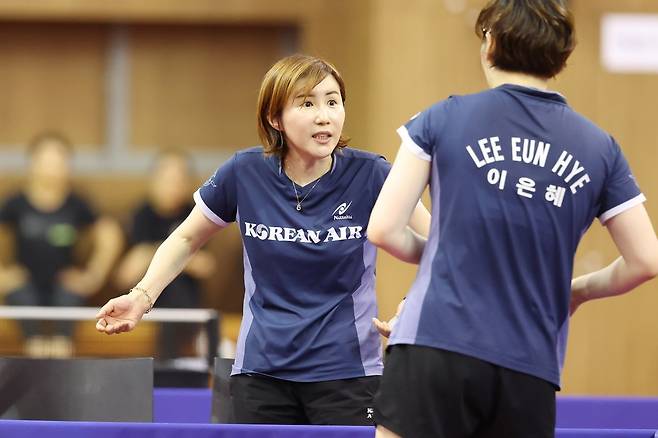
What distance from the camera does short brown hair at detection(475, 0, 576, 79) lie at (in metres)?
2.42

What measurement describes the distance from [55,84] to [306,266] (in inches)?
278

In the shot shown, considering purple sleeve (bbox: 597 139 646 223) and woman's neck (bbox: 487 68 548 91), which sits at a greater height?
woman's neck (bbox: 487 68 548 91)

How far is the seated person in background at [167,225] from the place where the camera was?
8.40 meters

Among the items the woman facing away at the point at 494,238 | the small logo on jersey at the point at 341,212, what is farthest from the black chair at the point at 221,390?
the woman facing away at the point at 494,238

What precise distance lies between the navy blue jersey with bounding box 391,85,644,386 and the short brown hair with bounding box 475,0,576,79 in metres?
0.06

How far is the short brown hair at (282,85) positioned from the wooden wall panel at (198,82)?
6.50 meters

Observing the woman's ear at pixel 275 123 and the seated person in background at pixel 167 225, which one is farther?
the seated person in background at pixel 167 225

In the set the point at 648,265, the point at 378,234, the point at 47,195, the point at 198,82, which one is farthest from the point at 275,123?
the point at 198,82

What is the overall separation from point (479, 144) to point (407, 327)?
40cm

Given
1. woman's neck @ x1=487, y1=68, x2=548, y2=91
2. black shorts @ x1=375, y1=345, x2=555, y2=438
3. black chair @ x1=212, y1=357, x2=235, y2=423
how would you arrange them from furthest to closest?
black chair @ x1=212, y1=357, x2=235, y2=423, woman's neck @ x1=487, y1=68, x2=548, y2=91, black shorts @ x1=375, y1=345, x2=555, y2=438

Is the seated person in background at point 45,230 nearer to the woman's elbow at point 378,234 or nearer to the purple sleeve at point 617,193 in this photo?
the woman's elbow at point 378,234

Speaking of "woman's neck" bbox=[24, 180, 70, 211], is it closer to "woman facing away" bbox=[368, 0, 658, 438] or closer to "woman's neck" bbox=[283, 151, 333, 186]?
"woman's neck" bbox=[283, 151, 333, 186]

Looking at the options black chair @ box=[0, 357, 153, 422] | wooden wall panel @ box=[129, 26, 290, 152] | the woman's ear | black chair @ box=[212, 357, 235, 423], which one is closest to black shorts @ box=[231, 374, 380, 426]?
black chair @ box=[212, 357, 235, 423]

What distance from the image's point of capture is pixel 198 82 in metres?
9.92
